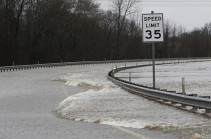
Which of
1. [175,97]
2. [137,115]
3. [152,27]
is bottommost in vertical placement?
[137,115]

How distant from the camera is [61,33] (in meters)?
83.2

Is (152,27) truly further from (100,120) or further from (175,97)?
(100,120)

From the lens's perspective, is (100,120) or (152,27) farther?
(152,27)

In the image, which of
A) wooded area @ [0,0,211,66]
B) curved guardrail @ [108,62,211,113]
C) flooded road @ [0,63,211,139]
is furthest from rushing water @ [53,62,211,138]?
wooded area @ [0,0,211,66]

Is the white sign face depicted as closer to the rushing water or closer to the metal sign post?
the metal sign post

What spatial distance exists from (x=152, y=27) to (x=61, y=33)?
214ft

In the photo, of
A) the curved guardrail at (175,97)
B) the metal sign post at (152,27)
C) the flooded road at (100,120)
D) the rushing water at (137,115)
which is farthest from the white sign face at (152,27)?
the flooded road at (100,120)

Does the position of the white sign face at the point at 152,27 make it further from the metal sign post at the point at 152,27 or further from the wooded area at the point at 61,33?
the wooded area at the point at 61,33

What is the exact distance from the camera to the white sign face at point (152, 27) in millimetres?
18938

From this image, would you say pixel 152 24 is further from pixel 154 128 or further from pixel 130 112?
pixel 154 128

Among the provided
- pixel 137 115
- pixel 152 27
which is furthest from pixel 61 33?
pixel 137 115

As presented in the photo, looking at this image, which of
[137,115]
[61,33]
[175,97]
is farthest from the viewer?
[61,33]

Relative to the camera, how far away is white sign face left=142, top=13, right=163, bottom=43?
18.9 metres

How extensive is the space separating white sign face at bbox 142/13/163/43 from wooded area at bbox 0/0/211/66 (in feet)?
161
